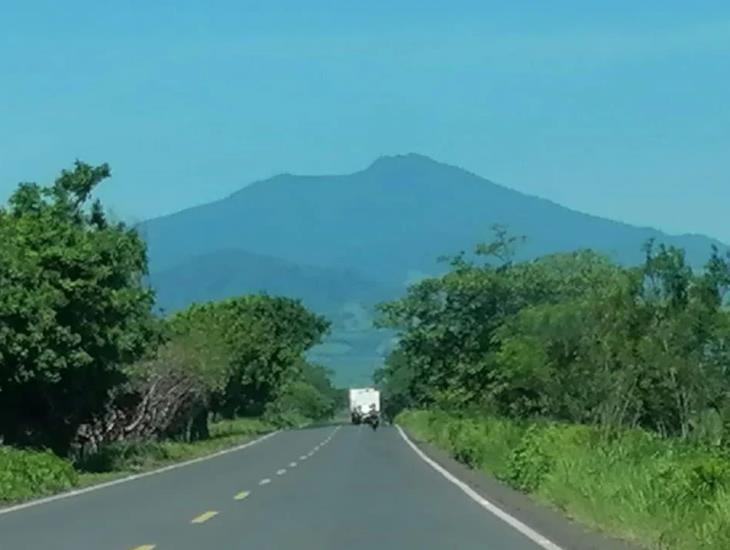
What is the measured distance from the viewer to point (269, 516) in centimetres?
2125

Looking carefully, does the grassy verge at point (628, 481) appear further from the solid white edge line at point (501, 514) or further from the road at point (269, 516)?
the road at point (269, 516)

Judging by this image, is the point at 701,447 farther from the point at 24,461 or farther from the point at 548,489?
the point at 24,461

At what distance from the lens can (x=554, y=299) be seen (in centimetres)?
6091

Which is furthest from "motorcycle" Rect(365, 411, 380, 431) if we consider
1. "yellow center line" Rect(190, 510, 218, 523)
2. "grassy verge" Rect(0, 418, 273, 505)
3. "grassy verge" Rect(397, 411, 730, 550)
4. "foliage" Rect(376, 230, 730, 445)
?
"yellow center line" Rect(190, 510, 218, 523)

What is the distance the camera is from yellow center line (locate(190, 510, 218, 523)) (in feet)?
67.4

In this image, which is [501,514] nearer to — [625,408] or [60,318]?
[625,408]

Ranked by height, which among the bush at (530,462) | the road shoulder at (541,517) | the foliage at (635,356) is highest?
the foliage at (635,356)

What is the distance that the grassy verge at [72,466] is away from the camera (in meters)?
27.8

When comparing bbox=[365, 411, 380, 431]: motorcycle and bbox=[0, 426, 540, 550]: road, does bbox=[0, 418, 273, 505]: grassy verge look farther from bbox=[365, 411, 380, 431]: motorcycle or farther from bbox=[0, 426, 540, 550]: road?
bbox=[365, 411, 380, 431]: motorcycle

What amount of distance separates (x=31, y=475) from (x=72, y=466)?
16.3 ft

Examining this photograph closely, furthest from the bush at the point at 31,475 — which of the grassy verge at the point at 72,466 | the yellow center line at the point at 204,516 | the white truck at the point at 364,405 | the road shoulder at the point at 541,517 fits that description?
the white truck at the point at 364,405

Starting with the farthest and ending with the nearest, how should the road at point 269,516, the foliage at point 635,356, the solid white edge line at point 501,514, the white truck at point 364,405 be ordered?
the white truck at point 364,405
the foliage at point 635,356
the road at point 269,516
the solid white edge line at point 501,514

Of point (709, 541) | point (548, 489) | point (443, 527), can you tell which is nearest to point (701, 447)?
point (548, 489)

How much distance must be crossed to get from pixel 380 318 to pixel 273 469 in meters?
38.5
